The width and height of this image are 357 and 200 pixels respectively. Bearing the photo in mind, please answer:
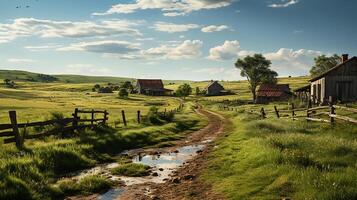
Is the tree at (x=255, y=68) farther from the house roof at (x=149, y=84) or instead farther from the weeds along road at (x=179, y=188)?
the weeds along road at (x=179, y=188)

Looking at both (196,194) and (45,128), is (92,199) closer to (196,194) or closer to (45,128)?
(196,194)

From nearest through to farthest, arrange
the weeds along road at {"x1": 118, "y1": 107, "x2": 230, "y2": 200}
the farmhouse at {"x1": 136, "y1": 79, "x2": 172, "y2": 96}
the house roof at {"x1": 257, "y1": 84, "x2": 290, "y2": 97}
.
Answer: the weeds along road at {"x1": 118, "y1": 107, "x2": 230, "y2": 200}, the house roof at {"x1": 257, "y1": 84, "x2": 290, "y2": 97}, the farmhouse at {"x1": 136, "y1": 79, "x2": 172, "y2": 96}

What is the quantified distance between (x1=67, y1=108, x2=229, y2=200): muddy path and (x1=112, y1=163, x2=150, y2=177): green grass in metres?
0.32

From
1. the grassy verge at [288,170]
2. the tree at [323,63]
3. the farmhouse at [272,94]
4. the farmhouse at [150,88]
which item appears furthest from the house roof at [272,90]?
the grassy verge at [288,170]

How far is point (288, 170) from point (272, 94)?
94.8 meters

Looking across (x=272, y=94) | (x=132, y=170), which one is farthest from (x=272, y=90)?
(x=132, y=170)

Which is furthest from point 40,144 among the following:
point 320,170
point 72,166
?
point 320,170

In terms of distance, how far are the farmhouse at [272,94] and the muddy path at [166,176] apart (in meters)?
82.4

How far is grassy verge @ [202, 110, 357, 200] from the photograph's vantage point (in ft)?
35.7

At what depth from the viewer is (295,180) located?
466 inches

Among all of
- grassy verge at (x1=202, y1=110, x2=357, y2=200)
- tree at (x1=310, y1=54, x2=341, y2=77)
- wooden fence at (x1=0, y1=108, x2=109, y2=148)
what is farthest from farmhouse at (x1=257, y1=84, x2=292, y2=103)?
grassy verge at (x1=202, y1=110, x2=357, y2=200)

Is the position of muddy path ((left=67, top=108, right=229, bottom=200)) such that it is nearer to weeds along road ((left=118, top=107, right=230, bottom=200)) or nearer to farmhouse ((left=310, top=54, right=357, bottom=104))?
weeds along road ((left=118, top=107, right=230, bottom=200))

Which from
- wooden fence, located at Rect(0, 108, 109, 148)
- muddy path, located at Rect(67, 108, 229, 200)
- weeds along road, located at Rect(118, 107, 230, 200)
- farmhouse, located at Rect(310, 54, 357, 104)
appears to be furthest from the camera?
farmhouse, located at Rect(310, 54, 357, 104)

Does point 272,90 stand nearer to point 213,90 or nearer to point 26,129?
point 213,90
